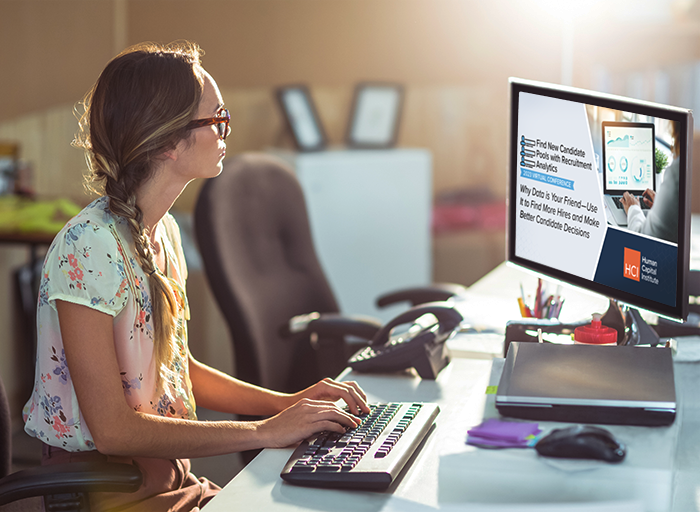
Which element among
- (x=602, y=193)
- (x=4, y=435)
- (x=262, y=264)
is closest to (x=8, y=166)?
(x=262, y=264)

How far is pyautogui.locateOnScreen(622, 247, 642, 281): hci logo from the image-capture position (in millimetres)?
1297

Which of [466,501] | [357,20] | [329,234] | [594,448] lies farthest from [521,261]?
[357,20]

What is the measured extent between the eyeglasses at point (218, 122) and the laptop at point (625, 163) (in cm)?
62

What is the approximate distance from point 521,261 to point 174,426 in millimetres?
748

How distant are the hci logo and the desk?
24cm

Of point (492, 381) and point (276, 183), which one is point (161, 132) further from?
point (276, 183)

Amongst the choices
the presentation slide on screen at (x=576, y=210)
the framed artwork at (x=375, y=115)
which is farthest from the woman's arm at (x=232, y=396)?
the framed artwork at (x=375, y=115)

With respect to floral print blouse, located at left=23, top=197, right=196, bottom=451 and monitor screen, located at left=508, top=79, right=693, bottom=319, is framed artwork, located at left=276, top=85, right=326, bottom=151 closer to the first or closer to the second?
monitor screen, located at left=508, top=79, right=693, bottom=319

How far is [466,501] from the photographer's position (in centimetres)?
99

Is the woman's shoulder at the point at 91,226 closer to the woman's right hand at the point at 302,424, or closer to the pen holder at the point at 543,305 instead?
the woman's right hand at the point at 302,424

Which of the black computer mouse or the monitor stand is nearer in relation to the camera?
the black computer mouse

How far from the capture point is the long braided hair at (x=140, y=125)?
4.06ft

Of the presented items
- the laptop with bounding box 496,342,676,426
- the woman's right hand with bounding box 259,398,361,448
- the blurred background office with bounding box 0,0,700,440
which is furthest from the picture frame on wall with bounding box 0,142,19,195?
the laptop with bounding box 496,342,676,426

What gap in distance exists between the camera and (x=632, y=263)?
4.29 feet
